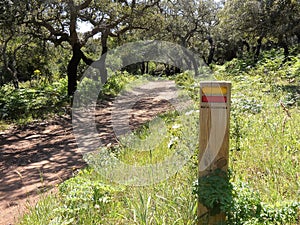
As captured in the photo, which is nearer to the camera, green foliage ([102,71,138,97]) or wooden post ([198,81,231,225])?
wooden post ([198,81,231,225])

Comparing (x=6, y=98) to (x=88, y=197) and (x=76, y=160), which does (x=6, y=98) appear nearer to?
(x=76, y=160)

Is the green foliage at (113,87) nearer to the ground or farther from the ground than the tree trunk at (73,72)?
nearer to the ground

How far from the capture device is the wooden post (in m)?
1.88

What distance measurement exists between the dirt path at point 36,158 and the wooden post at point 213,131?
164 cm

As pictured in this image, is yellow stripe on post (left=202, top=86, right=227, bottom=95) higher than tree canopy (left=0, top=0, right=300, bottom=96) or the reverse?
the reverse

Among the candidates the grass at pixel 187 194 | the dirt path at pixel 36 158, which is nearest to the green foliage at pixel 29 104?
the dirt path at pixel 36 158

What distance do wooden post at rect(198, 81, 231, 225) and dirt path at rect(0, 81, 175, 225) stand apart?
64.4 inches

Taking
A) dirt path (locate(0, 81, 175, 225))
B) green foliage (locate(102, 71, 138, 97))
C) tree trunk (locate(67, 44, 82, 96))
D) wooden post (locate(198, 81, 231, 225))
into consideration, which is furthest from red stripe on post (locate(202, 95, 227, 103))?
green foliage (locate(102, 71, 138, 97))

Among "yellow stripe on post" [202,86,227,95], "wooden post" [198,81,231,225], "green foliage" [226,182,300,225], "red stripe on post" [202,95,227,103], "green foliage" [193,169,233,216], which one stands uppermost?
"yellow stripe on post" [202,86,227,95]

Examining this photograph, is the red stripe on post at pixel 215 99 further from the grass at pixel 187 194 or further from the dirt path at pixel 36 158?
the dirt path at pixel 36 158

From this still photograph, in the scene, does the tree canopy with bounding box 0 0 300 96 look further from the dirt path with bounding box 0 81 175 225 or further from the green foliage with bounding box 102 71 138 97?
the dirt path with bounding box 0 81 175 225

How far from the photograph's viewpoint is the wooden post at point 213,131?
188 centimetres

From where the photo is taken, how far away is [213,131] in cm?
196

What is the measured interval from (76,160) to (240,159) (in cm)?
293
